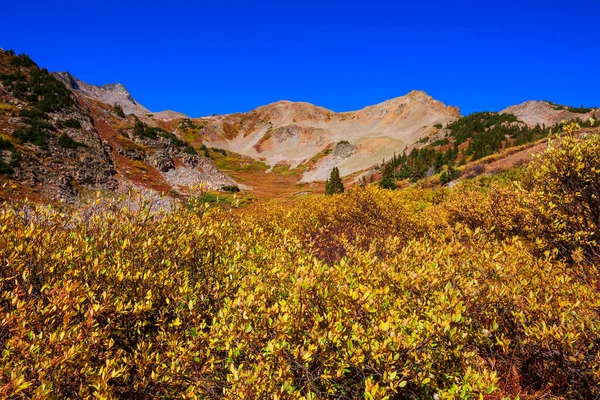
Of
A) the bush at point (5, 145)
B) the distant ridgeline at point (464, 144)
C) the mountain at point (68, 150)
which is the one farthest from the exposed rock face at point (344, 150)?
the bush at point (5, 145)

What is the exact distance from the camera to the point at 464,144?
313 ft

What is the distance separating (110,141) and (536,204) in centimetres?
7006

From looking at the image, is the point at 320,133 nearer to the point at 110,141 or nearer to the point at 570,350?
the point at 110,141

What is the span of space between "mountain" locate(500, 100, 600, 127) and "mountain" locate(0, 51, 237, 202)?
120455 mm

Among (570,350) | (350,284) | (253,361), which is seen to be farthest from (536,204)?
(253,361)

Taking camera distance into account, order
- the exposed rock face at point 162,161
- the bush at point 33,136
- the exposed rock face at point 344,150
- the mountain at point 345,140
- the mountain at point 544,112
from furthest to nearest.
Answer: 1. the exposed rock face at point 344,150
2. the mountain at point 345,140
3. the mountain at point 544,112
4. the exposed rock face at point 162,161
5. the bush at point 33,136

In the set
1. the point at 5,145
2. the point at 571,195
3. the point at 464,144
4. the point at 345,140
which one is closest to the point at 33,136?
the point at 5,145

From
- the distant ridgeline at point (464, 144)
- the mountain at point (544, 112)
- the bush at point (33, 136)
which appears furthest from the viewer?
the mountain at point (544, 112)

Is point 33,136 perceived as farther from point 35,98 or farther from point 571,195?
point 571,195

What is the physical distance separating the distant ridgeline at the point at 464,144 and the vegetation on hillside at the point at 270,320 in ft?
141

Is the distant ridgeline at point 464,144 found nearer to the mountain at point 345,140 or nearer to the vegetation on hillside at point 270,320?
the mountain at point 345,140

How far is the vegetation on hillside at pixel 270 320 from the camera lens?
4.49 metres

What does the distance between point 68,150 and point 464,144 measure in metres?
96.2

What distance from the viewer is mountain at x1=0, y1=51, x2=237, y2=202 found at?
38.9 meters
